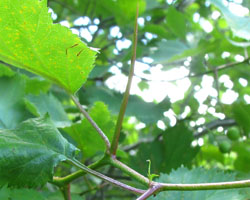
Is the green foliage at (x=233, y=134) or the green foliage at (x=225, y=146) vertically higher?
the green foliage at (x=233, y=134)

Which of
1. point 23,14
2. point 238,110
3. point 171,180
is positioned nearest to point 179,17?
point 238,110

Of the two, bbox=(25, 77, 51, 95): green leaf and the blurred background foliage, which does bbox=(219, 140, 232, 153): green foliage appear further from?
bbox=(25, 77, 51, 95): green leaf

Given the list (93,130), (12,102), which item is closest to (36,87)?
(12,102)

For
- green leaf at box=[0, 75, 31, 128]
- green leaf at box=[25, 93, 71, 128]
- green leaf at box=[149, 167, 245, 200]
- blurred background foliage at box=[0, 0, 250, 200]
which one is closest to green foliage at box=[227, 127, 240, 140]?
blurred background foliage at box=[0, 0, 250, 200]

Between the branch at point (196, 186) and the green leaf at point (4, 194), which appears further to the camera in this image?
the green leaf at point (4, 194)

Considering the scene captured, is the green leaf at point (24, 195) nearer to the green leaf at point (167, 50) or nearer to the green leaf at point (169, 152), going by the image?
Answer: the green leaf at point (169, 152)

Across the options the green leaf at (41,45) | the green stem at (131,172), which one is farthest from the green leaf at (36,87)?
the green stem at (131,172)
